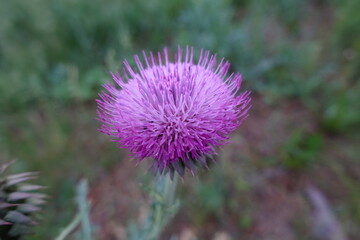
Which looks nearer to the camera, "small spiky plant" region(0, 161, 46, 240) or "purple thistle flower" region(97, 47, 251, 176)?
"purple thistle flower" region(97, 47, 251, 176)

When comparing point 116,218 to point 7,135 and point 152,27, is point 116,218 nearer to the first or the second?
point 7,135

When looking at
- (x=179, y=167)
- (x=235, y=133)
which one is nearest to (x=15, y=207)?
(x=179, y=167)

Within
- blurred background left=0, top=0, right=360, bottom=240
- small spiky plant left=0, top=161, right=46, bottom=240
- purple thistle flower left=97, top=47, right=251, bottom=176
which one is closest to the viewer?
purple thistle flower left=97, top=47, right=251, bottom=176

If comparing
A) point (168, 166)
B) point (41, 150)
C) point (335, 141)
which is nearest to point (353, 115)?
point (335, 141)

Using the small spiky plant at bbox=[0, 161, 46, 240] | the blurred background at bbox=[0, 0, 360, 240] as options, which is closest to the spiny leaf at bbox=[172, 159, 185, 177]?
the small spiky plant at bbox=[0, 161, 46, 240]

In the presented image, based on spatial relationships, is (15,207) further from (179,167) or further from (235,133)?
(235,133)

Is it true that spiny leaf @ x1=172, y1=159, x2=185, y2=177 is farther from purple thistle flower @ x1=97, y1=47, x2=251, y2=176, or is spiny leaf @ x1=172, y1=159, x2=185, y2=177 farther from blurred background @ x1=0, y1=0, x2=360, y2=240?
blurred background @ x1=0, y1=0, x2=360, y2=240

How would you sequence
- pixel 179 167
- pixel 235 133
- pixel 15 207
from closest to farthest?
pixel 179 167
pixel 15 207
pixel 235 133
